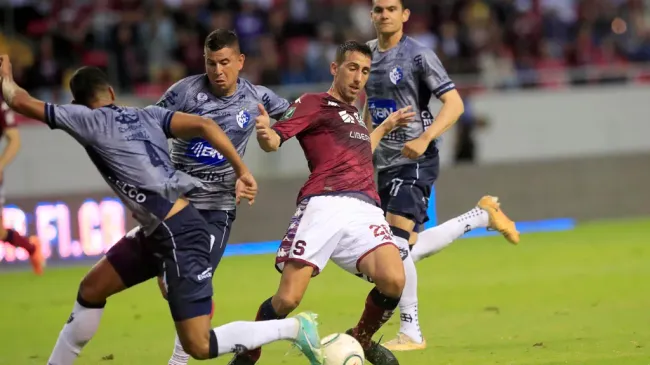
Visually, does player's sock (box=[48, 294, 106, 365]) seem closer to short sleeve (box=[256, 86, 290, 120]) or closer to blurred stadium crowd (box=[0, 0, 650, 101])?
short sleeve (box=[256, 86, 290, 120])

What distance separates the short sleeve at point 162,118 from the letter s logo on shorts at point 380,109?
8.34ft

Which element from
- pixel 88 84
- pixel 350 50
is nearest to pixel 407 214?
pixel 350 50

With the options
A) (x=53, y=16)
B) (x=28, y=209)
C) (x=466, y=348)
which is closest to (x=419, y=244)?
(x=466, y=348)

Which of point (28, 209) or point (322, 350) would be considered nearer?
point (322, 350)

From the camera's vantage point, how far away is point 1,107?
40.2 feet

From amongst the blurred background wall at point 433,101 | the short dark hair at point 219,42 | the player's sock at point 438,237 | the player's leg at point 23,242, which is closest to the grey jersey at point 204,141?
the short dark hair at point 219,42

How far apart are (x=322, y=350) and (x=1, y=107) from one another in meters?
6.81

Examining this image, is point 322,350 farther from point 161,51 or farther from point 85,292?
point 161,51

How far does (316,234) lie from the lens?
694 cm

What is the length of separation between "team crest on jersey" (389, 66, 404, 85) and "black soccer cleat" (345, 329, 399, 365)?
213 cm

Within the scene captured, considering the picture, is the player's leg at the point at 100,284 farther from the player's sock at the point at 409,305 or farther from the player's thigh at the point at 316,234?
the player's sock at the point at 409,305

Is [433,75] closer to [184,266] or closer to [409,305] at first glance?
[409,305]

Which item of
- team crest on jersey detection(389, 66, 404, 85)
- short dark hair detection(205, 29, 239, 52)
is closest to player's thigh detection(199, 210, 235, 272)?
short dark hair detection(205, 29, 239, 52)

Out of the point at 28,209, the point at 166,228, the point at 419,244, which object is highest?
the point at 166,228
